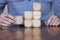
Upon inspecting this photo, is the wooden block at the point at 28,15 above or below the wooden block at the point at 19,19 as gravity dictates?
above

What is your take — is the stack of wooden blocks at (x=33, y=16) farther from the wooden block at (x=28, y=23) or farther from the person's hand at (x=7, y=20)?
the person's hand at (x=7, y=20)

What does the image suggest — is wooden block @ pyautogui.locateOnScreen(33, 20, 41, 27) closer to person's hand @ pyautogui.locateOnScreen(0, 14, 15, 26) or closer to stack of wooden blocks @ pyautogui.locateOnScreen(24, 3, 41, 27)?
stack of wooden blocks @ pyautogui.locateOnScreen(24, 3, 41, 27)

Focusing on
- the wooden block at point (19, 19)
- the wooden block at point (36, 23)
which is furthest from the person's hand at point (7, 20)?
the wooden block at point (36, 23)

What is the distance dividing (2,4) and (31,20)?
0.60 metres

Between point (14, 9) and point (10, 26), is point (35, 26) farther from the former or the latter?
point (14, 9)

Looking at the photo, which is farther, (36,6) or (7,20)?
(7,20)

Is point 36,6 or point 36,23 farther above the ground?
point 36,6

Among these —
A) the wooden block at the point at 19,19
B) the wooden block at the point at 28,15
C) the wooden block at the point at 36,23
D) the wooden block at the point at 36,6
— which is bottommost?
the wooden block at the point at 36,23

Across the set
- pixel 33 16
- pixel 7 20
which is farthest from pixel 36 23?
pixel 7 20

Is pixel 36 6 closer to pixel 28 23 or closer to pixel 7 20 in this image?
pixel 28 23

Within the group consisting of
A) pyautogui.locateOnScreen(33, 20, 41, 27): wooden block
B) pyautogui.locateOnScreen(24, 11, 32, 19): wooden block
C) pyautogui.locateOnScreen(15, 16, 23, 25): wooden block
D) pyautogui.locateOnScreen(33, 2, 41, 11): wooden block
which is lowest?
pyautogui.locateOnScreen(33, 20, 41, 27): wooden block

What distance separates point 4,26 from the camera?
1.26 metres

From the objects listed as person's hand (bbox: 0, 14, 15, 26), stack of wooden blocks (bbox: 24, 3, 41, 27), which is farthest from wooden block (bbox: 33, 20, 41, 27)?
person's hand (bbox: 0, 14, 15, 26)

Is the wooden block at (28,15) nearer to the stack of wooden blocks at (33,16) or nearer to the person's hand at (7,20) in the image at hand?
the stack of wooden blocks at (33,16)
